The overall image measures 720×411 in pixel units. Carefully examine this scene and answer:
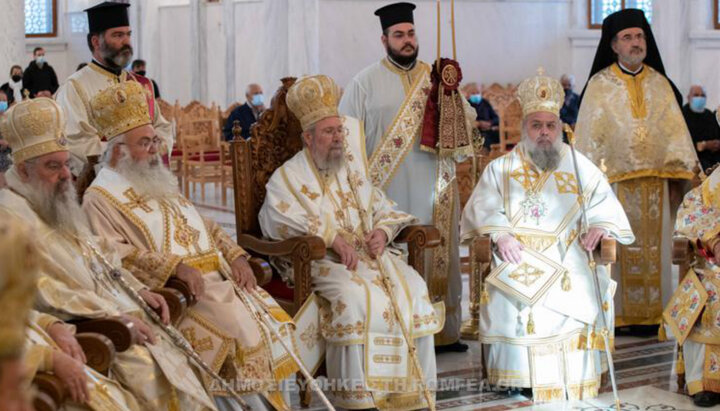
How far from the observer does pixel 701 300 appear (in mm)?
5703

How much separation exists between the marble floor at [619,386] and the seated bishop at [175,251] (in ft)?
2.97

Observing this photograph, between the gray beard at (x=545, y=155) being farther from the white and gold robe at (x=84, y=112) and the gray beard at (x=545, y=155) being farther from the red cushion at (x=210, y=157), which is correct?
the red cushion at (x=210, y=157)

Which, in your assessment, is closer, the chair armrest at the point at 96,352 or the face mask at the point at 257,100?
the chair armrest at the point at 96,352

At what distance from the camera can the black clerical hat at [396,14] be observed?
659 cm

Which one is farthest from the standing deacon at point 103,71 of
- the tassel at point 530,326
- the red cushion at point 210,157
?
the red cushion at point 210,157

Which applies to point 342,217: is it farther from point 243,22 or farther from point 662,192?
point 243,22

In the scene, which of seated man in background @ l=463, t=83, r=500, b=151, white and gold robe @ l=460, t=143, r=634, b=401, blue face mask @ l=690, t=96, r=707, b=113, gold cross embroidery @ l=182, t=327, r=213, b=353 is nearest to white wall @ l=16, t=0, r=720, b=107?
seated man in background @ l=463, t=83, r=500, b=151

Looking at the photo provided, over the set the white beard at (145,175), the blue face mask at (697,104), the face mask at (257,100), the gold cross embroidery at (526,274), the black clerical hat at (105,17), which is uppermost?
the black clerical hat at (105,17)

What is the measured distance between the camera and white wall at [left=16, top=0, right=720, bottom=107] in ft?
50.8

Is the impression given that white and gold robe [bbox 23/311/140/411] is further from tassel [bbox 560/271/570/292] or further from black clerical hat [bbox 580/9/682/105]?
black clerical hat [bbox 580/9/682/105]

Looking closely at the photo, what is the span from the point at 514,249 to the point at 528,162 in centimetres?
54

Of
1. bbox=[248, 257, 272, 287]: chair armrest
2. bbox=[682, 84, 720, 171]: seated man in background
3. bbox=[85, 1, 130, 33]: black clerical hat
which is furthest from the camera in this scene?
bbox=[682, 84, 720, 171]: seated man in background

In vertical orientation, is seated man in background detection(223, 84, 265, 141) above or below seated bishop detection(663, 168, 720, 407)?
above

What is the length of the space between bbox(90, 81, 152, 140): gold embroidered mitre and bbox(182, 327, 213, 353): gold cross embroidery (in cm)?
91
